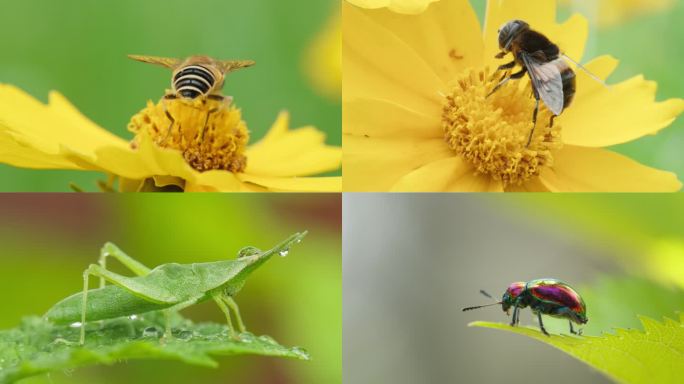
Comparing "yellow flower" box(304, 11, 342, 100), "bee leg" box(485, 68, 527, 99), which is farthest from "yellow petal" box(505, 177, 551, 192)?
"yellow flower" box(304, 11, 342, 100)

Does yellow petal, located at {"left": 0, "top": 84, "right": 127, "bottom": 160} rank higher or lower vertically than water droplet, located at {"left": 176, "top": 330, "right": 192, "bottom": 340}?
higher

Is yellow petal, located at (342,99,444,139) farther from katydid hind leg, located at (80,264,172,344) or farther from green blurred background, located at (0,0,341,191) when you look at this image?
katydid hind leg, located at (80,264,172,344)

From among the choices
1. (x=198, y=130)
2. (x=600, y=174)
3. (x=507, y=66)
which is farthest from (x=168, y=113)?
(x=600, y=174)

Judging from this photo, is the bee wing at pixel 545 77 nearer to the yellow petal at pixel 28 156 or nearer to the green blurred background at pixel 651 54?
the green blurred background at pixel 651 54

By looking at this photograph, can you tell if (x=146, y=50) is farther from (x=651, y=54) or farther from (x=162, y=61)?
(x=651, y=54)

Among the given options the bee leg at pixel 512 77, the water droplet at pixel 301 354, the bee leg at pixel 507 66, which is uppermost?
the bee leg at pixel 507 66

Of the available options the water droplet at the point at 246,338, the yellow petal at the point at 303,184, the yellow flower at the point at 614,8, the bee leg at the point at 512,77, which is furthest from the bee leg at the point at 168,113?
the yellow flower at the point at 614,8
